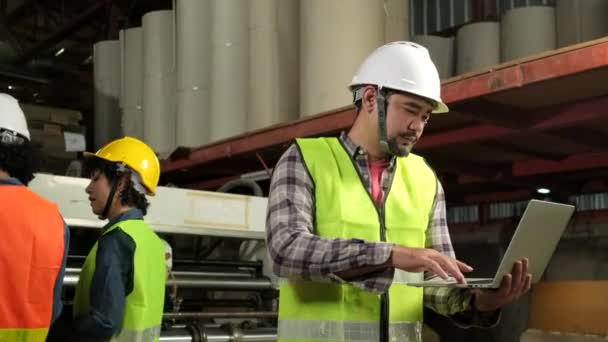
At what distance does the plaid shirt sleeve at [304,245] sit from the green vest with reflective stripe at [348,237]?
48 millimetres

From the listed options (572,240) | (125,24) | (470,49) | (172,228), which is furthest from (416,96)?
(125,24)

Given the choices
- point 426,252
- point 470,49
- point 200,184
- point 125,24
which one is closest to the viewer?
point 426,252

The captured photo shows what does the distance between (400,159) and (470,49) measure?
2218 millimetres

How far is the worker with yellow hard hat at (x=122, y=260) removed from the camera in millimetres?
2555

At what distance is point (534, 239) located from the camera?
1819 millimetres

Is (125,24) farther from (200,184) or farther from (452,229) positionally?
(452,229)

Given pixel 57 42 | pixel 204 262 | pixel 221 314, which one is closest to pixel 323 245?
pixel 221 314

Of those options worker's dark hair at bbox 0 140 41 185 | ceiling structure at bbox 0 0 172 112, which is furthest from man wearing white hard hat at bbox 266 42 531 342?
ceiling structure at bbox 0 0 172 112

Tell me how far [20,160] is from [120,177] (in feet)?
1.56

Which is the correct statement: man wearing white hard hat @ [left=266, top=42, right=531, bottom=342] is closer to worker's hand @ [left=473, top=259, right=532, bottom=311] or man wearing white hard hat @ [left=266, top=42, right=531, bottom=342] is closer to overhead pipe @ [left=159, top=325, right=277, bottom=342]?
worker's hand @ [left=473, top=259, right=532, bottom=311]

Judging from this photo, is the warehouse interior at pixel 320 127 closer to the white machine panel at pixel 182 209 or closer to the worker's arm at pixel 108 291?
the white machine panel at pixel 182 209

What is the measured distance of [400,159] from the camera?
2.18 meters

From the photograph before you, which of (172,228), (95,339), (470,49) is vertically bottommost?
(95,339)

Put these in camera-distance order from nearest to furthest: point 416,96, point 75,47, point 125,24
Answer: point 416,96 < point 125,24 < point 75,47
